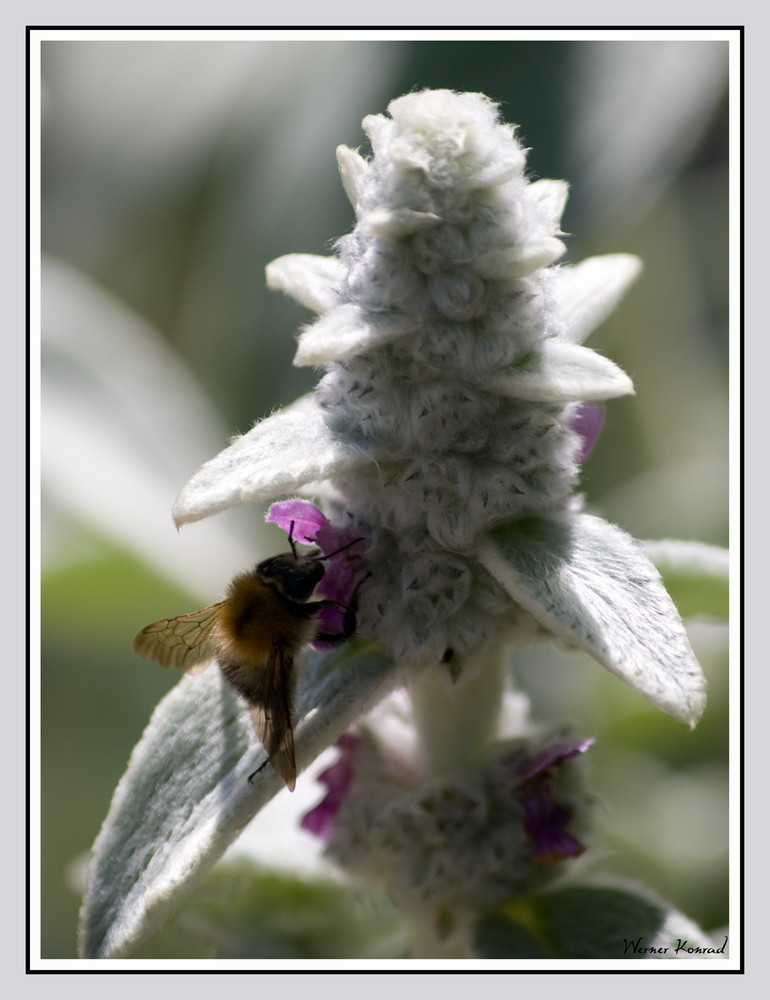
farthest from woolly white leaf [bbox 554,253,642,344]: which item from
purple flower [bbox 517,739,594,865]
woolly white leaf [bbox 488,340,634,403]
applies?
purple flower [bbox 517,739,594,865]

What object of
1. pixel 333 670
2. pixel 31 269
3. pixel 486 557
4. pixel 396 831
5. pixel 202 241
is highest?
pixel 202 241

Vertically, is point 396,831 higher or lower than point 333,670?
lower

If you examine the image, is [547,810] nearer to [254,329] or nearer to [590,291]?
[590,291]

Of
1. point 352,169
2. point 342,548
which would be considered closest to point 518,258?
point 352,169

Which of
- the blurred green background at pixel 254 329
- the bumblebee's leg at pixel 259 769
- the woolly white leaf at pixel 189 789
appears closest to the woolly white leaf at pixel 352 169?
the woolly white leaf at pixel 189 789

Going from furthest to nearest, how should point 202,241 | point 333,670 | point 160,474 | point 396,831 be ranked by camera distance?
point 202,241, point 160,474, point 396,831, point 333,670

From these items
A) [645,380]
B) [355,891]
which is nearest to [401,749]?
[355,891]

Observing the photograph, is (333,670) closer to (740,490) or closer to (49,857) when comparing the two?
(740,490)
